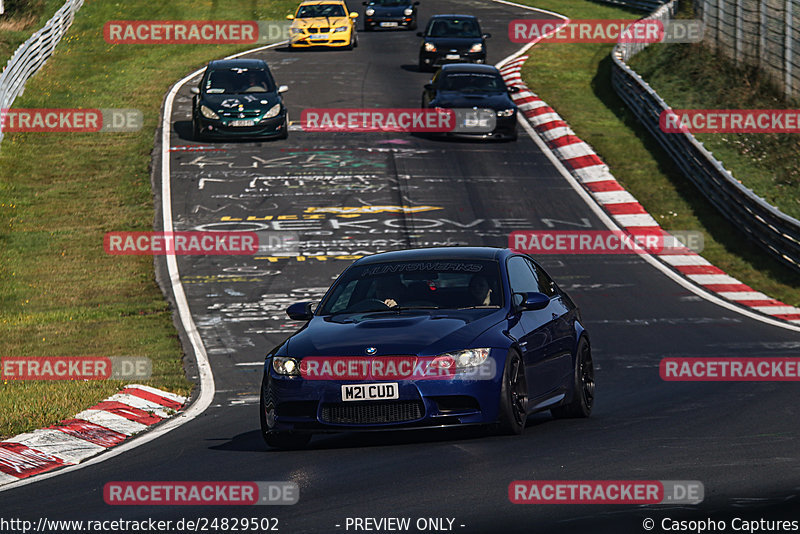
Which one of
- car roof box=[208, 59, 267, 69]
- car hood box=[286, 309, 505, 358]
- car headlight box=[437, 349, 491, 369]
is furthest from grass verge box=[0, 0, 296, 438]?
car headlight box=[437, 349, 491, 369]

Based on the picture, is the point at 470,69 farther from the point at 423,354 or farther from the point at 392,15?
the point at 423,354

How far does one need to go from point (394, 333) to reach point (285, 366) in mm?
810

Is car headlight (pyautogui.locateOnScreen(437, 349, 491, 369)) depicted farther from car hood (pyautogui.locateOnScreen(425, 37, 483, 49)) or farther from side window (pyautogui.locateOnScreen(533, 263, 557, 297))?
car hood (pyautogui.locateOnScreen(425, 37, 483, 49))

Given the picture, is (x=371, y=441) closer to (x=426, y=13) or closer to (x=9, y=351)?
(x=9, y=351)

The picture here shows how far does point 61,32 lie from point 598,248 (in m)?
26.8

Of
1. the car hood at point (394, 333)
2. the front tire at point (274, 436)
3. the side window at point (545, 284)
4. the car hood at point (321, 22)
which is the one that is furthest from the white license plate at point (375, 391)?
the car hood at point (321, 22)

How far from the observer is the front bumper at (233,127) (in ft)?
98.3

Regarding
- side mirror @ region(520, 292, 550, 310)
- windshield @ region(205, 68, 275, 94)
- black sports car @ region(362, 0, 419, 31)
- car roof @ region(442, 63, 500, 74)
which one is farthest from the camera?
black sports car @ region(362, 0, 419, 31)

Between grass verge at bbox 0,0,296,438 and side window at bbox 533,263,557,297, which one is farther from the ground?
side window at bbox 533,263,557,297

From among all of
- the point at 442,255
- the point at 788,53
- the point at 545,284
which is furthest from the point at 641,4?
the point at 442,255

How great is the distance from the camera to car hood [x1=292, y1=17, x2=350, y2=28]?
142ft

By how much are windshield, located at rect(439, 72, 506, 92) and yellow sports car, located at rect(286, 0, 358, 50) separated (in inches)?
Answer: 494

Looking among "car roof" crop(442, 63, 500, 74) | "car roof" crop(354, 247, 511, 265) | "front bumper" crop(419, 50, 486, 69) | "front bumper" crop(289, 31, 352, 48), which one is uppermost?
"car roof" crop(354, 247, 511, 265)

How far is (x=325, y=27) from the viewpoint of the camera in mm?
43406
